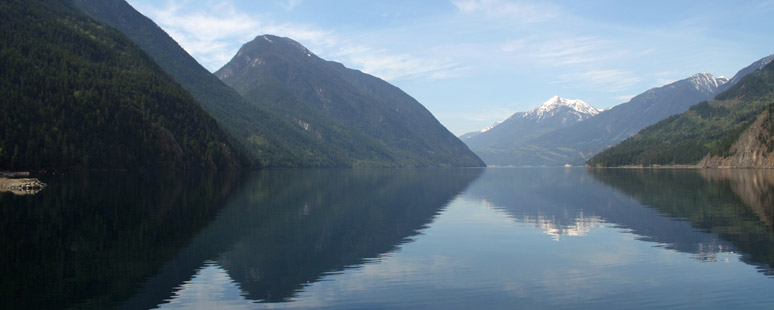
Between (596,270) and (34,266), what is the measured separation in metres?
Result: 28.8

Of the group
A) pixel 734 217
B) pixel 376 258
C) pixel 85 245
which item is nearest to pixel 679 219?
pixel 734 217

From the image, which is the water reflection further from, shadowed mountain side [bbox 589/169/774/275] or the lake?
the lake

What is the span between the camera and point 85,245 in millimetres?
33125

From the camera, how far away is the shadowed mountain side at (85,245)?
22625 millimetres

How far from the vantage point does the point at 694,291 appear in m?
24.3

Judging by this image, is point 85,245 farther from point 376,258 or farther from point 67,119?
point 67,119

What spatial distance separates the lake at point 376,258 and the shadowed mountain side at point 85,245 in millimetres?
102

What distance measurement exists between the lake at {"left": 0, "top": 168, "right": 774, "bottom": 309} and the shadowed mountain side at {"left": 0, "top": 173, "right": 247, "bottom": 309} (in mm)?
102

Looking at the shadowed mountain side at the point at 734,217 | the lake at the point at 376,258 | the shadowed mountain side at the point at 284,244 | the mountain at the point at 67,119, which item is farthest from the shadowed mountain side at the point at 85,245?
the mountain at the point at 67,119

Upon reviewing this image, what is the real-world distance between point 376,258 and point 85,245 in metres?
17.9

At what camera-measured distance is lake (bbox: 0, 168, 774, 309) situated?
906 inches

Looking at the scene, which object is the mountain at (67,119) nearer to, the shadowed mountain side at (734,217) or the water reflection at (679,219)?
the water reflection at (679,219)

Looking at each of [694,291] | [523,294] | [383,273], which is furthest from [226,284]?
[694,291]

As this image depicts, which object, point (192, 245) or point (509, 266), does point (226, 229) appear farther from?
point (509, 266)
